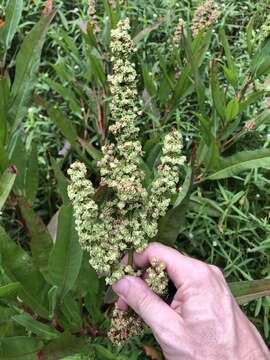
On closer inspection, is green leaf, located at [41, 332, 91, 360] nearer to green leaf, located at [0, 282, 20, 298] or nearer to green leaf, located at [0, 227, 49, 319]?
green leaf, located at [0, 227, 49, 319]

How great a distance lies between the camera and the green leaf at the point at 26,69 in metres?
1.25

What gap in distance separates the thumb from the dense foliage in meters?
0.13

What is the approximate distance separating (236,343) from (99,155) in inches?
29.9

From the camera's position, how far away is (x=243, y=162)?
152 cm

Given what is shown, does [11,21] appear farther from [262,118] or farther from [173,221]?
[262,118]

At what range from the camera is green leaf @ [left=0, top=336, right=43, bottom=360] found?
1.10m

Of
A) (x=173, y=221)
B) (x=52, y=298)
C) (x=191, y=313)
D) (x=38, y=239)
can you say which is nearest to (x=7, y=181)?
(x=38, y=239)

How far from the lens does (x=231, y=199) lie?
1767 mm

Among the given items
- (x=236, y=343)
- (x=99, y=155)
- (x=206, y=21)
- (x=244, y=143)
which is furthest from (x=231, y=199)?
(x=236, y=343)

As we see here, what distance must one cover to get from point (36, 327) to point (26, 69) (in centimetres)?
61

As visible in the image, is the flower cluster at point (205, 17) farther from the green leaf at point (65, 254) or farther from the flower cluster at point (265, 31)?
the green leaf at point (65, 254)

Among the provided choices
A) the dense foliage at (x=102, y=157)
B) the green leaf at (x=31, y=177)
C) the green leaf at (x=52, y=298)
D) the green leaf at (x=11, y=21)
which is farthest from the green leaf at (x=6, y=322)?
the green leaf at (x=11, y=21)

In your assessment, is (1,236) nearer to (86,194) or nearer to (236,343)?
(86,194)

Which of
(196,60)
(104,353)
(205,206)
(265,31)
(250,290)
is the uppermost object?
(265,31)
